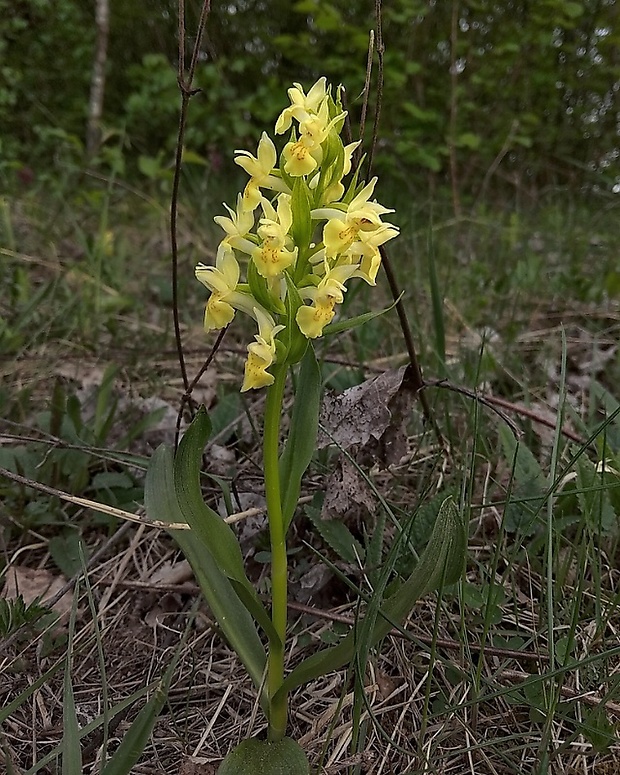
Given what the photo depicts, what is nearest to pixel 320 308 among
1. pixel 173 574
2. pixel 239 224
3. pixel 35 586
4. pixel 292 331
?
pixel 292 331

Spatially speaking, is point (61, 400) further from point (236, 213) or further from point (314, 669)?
point (314, 669)

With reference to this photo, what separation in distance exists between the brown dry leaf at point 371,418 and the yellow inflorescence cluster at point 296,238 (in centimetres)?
39

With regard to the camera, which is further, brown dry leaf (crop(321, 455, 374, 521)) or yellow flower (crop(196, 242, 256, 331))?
brown dry leaf (crop(321, 455, 374, 521))

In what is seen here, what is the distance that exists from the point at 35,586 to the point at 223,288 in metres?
0.70

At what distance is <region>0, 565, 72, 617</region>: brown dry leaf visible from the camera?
3.83ft

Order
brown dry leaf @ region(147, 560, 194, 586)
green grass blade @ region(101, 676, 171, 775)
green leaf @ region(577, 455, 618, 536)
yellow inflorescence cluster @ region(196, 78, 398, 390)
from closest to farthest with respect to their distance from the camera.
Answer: green grass blade @ region(101, 676, 171, 775), yellow inflorescence cluster @ region(196, 78, 398, 390), green leaf @ region(577, 455, 618, 536), brown dry leaf @ region(147, 560, 194, 586)

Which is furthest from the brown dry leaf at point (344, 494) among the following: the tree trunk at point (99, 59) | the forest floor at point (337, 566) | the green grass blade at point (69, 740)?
the tree trunk at point (99, 59)

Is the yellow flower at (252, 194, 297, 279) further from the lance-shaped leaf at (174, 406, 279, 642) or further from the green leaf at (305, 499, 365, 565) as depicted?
the green leaf at (305, 499, 365, 565)

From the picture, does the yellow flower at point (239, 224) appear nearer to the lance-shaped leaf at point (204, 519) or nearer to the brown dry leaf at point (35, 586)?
the lance-shaped leaf at point (204, 519)

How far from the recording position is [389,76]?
452cm

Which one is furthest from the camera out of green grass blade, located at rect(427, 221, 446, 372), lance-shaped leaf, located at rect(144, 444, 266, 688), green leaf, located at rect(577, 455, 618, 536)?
green grass blade, located at rect(427, 221, 446, 372)

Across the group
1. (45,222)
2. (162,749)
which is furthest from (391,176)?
(162,749)

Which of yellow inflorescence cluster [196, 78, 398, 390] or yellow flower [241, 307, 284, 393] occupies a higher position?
yellow inflorescence cluster [196, 78, 398, 390]

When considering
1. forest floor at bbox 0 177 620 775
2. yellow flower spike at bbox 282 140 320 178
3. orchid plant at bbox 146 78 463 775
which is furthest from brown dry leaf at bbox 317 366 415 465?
yellow flower spike at bbox 282 140 320 178
